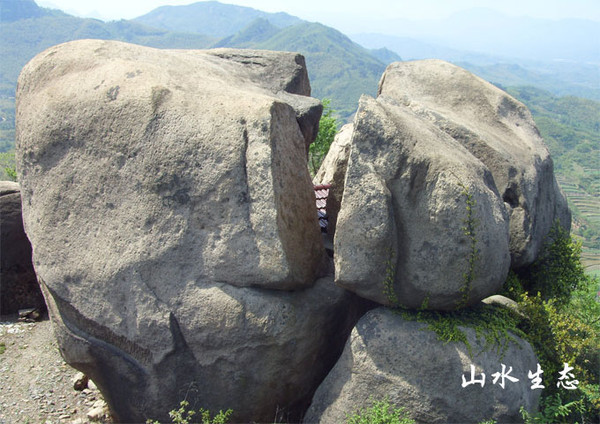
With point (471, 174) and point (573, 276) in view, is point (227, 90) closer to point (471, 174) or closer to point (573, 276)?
point (471, 174)

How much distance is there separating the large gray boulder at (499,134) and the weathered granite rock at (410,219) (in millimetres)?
1743

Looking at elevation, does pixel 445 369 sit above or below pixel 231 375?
above

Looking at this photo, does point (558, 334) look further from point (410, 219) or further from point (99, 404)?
point (99, 404)

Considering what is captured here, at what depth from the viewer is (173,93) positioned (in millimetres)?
6598

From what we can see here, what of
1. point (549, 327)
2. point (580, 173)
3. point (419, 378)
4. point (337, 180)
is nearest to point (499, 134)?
point (337, 180)

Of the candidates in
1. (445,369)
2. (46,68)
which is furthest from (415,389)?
(46,68)

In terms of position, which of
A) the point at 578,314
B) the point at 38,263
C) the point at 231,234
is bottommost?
the point at 578,314

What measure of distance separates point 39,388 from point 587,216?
78156 millimetres

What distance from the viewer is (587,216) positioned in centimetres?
7162

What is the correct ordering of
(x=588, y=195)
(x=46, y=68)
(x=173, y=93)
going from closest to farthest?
(x=173, y=93) → (x=46, y=68) → (x=588, y=195)

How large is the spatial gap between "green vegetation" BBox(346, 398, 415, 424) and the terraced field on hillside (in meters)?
49.0

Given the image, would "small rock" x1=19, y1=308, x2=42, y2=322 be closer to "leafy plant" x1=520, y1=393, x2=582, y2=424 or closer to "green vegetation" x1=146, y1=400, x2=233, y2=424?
"green vegetation" x1=146, y1=400, x2=233, y2=424

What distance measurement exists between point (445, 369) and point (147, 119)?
15.8 feet

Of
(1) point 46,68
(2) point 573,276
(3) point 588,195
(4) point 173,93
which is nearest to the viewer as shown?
(4) point 173,93
